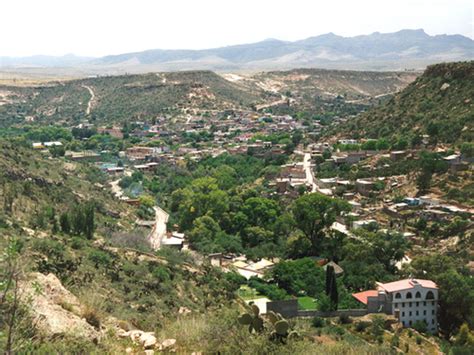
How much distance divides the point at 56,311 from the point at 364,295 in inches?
598

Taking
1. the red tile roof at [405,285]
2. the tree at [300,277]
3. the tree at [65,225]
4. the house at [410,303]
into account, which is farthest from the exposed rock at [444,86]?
the tree at [65,225]

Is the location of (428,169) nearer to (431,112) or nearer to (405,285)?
(405,285)

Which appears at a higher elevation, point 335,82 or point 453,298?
point 335,82

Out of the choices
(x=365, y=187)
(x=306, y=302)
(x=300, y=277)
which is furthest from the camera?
(x=365, y=187)

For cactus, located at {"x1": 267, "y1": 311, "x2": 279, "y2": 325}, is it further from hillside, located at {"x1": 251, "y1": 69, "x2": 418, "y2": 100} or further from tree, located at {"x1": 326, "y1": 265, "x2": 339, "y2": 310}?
hillside, located at {"x1": 251, "y1": 69, "x2": 418, "y2": 100}

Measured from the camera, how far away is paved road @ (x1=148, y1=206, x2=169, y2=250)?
27.6 meters

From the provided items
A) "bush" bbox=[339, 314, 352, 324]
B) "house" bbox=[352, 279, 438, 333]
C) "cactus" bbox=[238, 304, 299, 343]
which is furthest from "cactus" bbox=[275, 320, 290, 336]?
"house" bbox=[352, 279, 438, 333]

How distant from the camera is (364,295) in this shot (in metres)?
21.1

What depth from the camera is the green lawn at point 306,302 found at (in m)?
21.0

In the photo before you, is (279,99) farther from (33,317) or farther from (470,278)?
(33,317)

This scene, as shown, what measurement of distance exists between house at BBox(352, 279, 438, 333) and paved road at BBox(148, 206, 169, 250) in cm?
1060

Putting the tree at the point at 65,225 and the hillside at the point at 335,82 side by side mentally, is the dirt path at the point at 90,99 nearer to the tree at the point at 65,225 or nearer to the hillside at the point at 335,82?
the hillside at the point at 335,82

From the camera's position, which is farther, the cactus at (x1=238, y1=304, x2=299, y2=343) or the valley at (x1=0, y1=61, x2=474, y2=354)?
the valley at (x1=0, y1=61, x2=474, y2=354)

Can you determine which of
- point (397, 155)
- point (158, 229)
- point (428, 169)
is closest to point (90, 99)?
point (397, 155)
